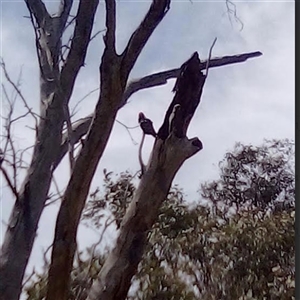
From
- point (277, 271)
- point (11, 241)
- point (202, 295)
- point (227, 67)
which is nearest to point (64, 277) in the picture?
point (11, 241)

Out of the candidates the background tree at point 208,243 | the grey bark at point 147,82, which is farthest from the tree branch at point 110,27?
the background tree at point 208,243

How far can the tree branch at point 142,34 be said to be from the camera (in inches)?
41.9

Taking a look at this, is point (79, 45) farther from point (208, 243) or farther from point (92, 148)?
point (208, 243)

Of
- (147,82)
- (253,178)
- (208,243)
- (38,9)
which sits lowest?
(208,243)

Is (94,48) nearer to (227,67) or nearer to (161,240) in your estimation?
(227,67)

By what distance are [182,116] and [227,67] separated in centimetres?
16

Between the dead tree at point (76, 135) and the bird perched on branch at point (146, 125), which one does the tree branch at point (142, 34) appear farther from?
the bird perched on branch at point (146, 125)

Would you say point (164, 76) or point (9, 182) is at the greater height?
point (164, 76)

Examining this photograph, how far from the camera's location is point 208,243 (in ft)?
3.79

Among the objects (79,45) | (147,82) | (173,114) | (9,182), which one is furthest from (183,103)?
(9,182)

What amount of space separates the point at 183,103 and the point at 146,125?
3.9 inches

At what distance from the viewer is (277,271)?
1071mm

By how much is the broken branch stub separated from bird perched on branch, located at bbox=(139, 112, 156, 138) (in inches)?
2.1

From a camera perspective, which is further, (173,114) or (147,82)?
(147,82)
